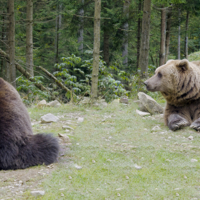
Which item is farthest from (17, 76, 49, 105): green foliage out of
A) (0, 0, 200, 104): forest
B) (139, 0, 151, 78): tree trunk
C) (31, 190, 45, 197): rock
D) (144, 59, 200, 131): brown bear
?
(31, 190, 45, 197): rock

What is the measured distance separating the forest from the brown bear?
3.23 m

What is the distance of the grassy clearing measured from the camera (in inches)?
113

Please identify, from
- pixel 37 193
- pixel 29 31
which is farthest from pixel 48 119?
pixel 29 31

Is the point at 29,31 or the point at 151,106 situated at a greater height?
the point at 29,31

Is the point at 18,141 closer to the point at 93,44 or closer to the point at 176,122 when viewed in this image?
the point at 176,122

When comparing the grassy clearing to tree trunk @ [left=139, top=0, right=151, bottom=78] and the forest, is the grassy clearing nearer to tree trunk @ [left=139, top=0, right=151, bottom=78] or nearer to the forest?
the forest

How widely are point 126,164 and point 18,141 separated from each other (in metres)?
1.47

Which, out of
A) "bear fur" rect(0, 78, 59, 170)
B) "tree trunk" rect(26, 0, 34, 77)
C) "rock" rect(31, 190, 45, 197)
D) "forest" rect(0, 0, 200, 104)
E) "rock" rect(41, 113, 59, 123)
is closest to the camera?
"rock" rect(31, 190, 45, 197)

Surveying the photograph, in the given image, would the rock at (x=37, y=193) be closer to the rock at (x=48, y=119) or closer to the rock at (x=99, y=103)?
the rock at (x=48, y=119)

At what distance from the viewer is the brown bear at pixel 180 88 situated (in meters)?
5.37

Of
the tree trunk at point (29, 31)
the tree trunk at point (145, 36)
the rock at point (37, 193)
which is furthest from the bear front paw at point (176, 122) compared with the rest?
the tree trunk at point (29, 31)

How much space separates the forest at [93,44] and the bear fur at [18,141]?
4.53 meters

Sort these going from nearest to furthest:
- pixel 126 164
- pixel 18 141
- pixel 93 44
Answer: pixel 18 141 → pixel 126 164 → pixel 93 44

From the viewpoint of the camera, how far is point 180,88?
5.42m
